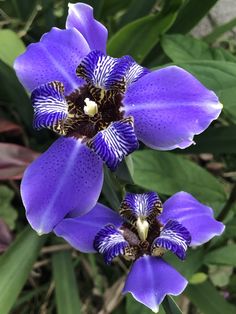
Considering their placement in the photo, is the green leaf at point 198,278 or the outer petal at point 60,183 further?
the green leaf at point 198,278

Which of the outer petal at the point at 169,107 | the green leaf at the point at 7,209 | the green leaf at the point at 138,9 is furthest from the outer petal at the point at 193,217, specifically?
the green leaf at the point at 138,9

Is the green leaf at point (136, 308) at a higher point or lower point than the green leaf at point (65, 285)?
higher

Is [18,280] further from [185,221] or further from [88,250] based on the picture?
[185,221]

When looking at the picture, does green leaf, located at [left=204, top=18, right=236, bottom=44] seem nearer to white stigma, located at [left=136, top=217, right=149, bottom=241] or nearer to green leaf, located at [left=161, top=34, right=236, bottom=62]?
green leaf, located at [left=161, top=34, right=236, bottom=62]

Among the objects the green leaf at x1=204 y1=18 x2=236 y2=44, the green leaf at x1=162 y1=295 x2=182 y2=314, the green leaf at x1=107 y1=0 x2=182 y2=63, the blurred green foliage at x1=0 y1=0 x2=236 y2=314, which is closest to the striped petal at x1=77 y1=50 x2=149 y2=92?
the blurred green foliage at x1=0 y1=0 x2=236 y2=314

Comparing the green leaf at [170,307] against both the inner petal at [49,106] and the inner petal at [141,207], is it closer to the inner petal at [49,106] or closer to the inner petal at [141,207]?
the inner petal at [141,207]

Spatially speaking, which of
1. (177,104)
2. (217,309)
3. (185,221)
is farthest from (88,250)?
(217,309)
